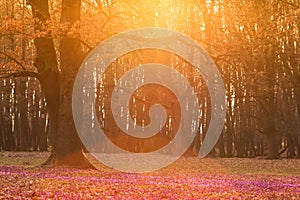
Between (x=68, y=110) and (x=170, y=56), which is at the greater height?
(x=170, y=56)

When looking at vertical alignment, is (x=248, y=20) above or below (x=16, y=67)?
above

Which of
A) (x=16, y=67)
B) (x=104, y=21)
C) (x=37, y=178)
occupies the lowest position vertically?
(x=37, y=178)

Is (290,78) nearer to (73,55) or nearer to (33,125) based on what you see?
(73,55)

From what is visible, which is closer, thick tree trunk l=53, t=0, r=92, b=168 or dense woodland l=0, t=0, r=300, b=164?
dense woodland l=0, t=0, r=300, b=164

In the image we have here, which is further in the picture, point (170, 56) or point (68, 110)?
point (170, 56)

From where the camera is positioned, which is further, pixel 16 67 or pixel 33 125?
pixel 33 125

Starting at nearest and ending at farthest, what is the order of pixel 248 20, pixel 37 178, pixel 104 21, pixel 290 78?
pixel 37 178
pixel 104 21
pixel 248 20
pixel 290 78

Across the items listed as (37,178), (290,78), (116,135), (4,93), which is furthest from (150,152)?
(37,178)

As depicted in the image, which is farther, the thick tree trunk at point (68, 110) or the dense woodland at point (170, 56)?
the thick tree trunk at point (68, 110)

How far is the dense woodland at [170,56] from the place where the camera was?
23.6 m

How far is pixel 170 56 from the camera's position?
47000 mm

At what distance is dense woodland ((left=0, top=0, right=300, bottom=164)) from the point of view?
23.6m

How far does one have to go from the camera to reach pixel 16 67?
79.3ft

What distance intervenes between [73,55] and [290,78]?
27370 mm
